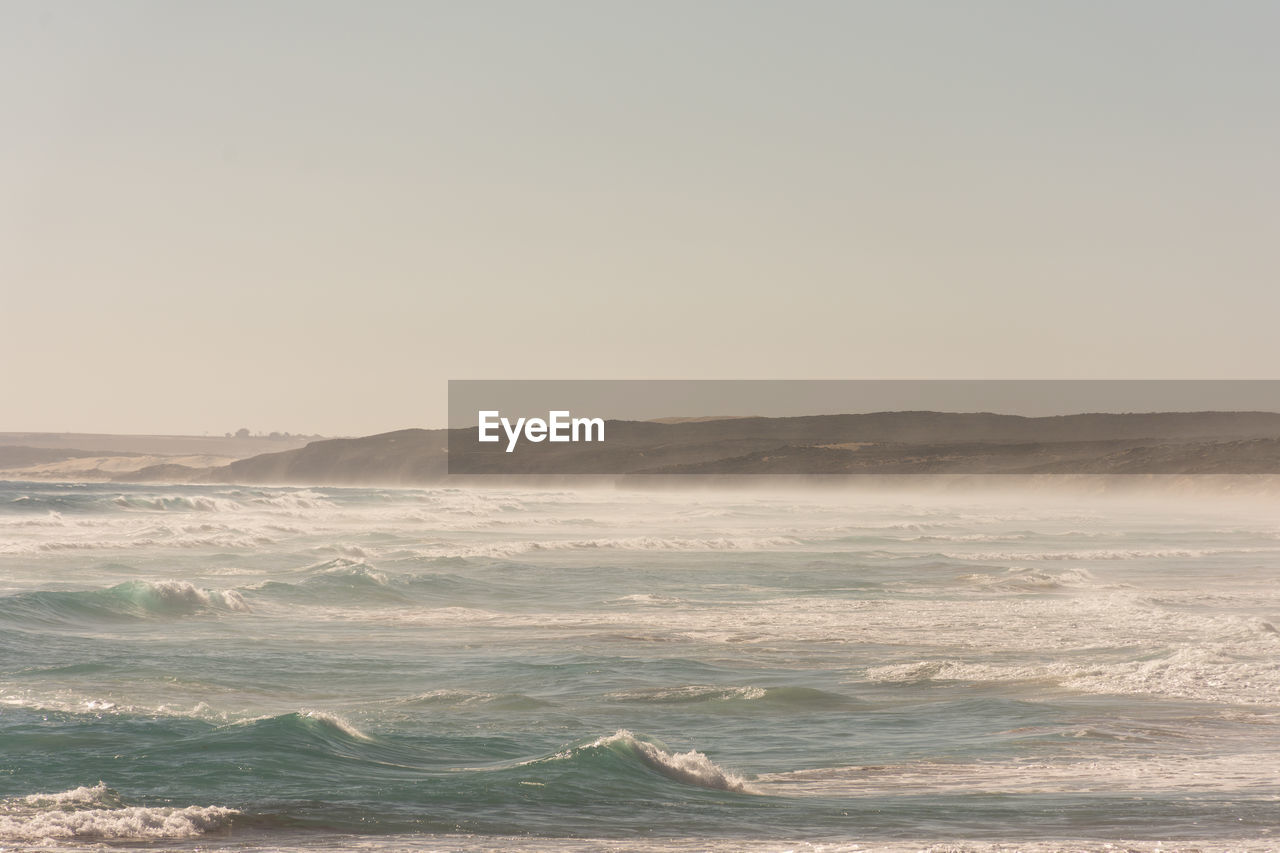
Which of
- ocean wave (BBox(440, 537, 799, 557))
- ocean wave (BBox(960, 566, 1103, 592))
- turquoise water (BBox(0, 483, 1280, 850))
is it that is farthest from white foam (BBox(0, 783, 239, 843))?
ocean wave (BBox(440, 537, 799, 557))

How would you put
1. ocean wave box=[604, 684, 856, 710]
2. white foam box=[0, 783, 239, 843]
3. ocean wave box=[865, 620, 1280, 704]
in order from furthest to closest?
ocean wave box=[865, 620, 1280, 704] < ocean wave box=[604, 684, 856, 710] < white foam box=[0, 783, 239, 843]

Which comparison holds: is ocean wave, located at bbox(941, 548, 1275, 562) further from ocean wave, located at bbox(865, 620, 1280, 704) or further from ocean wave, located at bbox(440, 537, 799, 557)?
ocean wave, located at bbox(865, 620, 1280, 704)

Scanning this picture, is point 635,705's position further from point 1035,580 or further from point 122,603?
point 1035,580

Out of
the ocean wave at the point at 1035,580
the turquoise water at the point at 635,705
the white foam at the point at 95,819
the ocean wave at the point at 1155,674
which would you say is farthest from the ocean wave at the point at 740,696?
the ocean wave at the point at 1035,580

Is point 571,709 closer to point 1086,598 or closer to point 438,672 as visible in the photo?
point 438,672

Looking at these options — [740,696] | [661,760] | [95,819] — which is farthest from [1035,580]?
[95,819]
